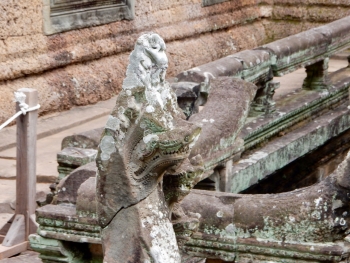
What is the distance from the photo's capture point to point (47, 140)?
779 centimetres

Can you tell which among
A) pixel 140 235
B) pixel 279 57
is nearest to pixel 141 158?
pixel 140 235

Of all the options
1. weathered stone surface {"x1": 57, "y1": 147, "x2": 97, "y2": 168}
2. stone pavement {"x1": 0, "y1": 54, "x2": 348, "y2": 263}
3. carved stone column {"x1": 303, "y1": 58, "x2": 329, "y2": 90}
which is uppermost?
weathered stone surface {"x1": 57, "y1": 147, "x2": 97, "y2": 168}

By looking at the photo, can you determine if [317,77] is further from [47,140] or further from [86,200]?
[86,200]

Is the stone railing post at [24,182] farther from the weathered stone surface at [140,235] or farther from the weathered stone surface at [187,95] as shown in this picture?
the weathered stone surface at [140,235]

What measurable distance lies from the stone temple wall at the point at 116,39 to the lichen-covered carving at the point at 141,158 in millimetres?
4760

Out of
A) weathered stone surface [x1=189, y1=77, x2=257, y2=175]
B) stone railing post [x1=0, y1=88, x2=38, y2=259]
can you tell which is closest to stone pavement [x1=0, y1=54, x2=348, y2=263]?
stone railing post [x1=0, y1=88, x2=38, y2=259]

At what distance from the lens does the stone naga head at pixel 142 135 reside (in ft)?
10.2

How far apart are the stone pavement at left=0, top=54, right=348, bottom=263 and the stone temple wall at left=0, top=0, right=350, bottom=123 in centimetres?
13

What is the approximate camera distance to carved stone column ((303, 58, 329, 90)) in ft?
25.5

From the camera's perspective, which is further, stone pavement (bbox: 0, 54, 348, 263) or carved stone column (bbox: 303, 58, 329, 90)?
carved stone column (bbox: 303, 58, 329, 90)

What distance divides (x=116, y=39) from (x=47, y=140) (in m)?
2.10

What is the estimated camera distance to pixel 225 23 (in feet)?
39.6

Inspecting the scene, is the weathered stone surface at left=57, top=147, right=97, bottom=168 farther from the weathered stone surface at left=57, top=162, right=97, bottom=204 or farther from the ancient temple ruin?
the weathered stone surface at left=57, top=162, right=97, bottom=204

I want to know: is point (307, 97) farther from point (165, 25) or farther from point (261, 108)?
point (165, 25)
